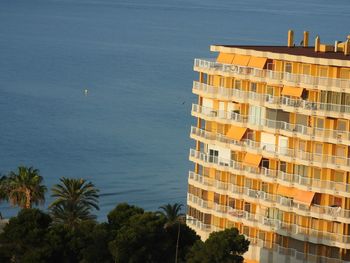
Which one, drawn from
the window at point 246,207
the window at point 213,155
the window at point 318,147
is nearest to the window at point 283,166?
the window at point 318,147

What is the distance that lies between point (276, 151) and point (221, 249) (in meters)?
7.53

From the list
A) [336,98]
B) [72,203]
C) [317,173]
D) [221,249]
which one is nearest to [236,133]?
[317,173]

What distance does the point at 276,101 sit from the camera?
7400 cm

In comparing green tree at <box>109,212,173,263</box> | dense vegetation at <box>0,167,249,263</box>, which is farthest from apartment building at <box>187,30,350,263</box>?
green tree at <box>109,212,173,263</box>

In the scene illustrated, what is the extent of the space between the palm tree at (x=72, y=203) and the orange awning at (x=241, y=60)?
36.7 feet

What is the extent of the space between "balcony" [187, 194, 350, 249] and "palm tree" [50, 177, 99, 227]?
5.89 meters

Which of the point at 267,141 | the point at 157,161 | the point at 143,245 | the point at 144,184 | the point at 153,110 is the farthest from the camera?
the point at 153,110

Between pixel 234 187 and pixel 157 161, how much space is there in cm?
7151

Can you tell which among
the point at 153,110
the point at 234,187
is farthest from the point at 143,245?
the point at 153,110

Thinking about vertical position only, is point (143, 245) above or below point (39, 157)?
above

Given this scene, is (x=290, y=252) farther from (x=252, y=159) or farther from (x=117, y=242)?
(x=117, y=242)

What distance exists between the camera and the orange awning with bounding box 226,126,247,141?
7562cm

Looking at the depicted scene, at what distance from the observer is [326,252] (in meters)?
72.0

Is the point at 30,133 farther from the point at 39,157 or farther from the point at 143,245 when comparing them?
the point at 143,245
